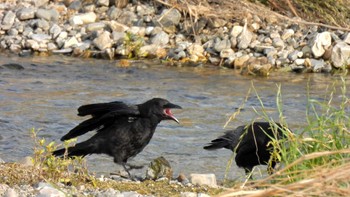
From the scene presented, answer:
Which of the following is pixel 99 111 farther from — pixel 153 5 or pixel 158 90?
pixel 153 5

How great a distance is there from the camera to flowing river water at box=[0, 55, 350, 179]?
9035 millimetres

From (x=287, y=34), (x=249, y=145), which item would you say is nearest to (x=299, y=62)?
(x=287, y=34)

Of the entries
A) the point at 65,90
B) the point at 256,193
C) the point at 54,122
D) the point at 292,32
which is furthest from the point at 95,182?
the point at 292,32

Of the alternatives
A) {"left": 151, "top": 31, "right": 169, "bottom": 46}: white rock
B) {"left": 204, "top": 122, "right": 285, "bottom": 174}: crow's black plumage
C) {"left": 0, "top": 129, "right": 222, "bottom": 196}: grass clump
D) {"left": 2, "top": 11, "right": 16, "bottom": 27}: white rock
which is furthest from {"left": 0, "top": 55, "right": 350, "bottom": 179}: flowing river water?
{"left": 0, "top": 129, "right": 222, "bottom": 196}: grass clump

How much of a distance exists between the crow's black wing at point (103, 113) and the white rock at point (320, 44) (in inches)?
246

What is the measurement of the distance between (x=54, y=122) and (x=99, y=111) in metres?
2.49

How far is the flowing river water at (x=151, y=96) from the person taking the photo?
29.6 feet

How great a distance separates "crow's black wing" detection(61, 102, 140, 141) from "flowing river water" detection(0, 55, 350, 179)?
0.50m

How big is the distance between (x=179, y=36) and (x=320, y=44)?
7.20 feet

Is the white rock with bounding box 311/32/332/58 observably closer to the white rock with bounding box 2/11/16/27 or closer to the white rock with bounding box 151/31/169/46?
the white rock with bounding box 151/31/169/46

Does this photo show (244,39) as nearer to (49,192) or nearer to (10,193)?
(49,192)

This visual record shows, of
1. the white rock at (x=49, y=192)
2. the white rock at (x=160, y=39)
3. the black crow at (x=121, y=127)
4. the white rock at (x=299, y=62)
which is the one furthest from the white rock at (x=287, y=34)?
the white rock at (x=49, y=192)

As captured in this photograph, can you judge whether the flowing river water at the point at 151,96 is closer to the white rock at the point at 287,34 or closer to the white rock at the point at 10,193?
the white rock at the point at 287,34

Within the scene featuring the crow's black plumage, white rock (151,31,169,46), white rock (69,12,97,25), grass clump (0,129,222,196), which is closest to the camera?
grass clump (0,129,222,196)
